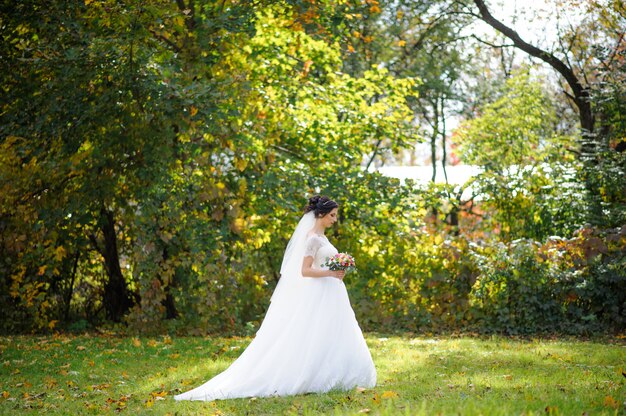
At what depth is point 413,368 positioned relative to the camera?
9.90m

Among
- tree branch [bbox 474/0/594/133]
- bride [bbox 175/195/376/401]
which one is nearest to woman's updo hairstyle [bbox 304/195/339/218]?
bride [bbox 175/195/376/401]

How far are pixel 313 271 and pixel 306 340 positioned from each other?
0.70m

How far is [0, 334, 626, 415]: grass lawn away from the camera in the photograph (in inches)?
275

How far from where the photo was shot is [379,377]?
9.21 m

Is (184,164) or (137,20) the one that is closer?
(137,20)

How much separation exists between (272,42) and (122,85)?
14.3ft

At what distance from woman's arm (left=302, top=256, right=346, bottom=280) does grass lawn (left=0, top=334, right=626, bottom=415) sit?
47.4 inches

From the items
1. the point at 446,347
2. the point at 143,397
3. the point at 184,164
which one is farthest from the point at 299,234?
the point at 184,164

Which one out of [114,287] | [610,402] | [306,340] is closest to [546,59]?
[114,287]

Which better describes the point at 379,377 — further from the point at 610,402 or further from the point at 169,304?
the point at 169,304

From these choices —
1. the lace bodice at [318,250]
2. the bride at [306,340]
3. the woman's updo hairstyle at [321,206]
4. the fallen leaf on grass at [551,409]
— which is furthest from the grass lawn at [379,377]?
the woman's updo hairstyle at [321,206]

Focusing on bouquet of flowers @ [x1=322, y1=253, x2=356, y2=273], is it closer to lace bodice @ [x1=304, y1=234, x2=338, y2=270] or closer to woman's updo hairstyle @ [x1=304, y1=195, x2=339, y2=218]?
lace bodice @ [x1=304, y1=234, x2=338, y2=270]

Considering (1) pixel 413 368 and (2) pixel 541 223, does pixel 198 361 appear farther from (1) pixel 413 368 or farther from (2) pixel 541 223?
(2) pixel 541 223

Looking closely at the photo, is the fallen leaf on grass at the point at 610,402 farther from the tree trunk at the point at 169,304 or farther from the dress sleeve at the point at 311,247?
the tree trunk at the point at 169,304
